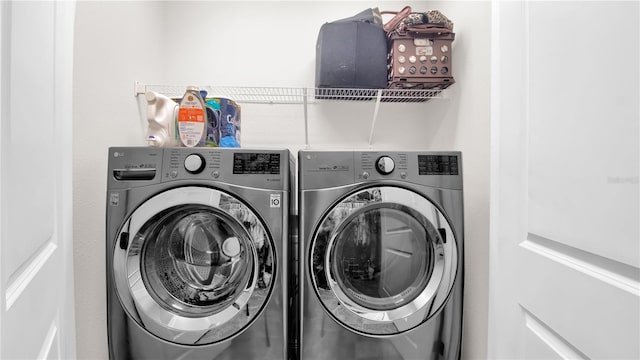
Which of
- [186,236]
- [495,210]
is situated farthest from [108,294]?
[495,210]

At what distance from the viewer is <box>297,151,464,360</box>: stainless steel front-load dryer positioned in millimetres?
1241

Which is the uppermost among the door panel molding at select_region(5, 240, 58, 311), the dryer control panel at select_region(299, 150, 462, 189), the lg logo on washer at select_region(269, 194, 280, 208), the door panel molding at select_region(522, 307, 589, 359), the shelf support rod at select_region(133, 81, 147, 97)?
the shelf support rod at select_region(133, 81, 147, 97)

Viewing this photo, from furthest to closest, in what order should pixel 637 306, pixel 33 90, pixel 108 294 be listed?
pixel 108 294 → pixel 33 90 → pixel 637 306

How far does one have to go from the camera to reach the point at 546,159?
2.53 ft

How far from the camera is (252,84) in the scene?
203 cm

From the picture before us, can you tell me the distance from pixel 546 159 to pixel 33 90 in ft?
3.90

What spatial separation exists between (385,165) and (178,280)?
0.97 metres

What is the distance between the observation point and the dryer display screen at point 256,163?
4.05 feet

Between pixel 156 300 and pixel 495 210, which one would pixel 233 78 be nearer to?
pixel 156 300

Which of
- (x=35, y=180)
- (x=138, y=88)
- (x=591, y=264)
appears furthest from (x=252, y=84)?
(x=591, y=264)

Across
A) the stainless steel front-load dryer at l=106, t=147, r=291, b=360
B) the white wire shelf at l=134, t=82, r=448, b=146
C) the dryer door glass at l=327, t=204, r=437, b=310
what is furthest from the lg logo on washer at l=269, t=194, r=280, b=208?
the white wire shelf at l=134, t=82, r=448, b=146

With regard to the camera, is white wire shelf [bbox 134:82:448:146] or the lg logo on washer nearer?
the lg logo on washer

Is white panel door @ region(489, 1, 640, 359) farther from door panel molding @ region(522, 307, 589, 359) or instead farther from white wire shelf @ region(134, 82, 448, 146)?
white wire shelf @ region(134, 82, 448, 146)

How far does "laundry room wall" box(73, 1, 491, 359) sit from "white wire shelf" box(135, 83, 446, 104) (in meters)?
0.07
